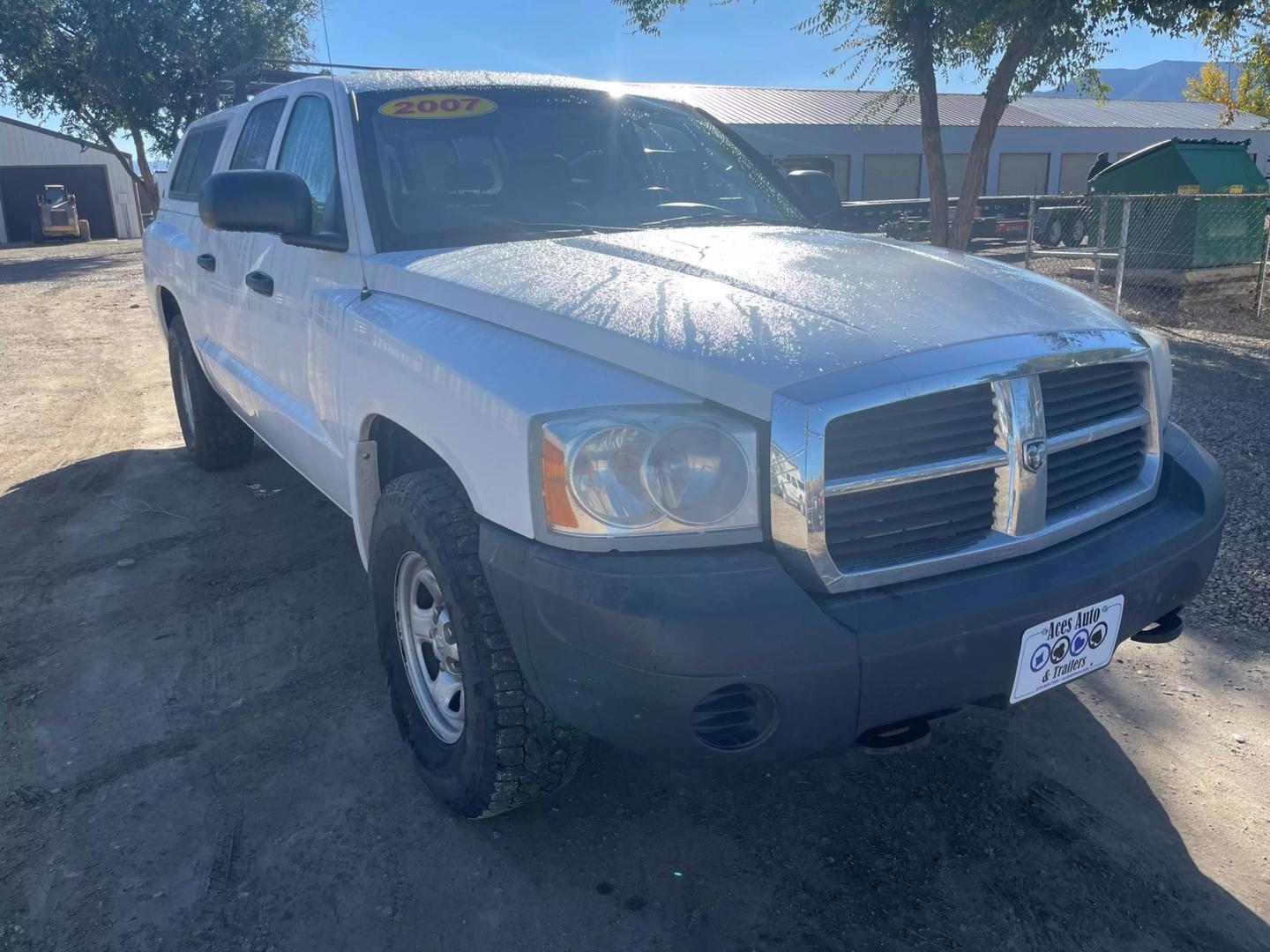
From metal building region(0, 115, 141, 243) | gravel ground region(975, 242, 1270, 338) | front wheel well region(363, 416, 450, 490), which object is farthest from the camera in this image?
metal building region(0, 115, 141, 243)

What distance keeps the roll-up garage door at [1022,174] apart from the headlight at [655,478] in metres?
39.7

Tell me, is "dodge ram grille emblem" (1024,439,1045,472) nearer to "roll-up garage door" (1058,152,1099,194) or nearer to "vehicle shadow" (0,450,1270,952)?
"vehicle shadow" (0,450,1270,952)

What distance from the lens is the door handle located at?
380 centimetres

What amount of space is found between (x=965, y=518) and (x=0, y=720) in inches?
122

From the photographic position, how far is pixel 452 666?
2779mm

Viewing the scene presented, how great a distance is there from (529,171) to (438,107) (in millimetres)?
378

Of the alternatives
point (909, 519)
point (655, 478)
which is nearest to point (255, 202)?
point (655, 478)

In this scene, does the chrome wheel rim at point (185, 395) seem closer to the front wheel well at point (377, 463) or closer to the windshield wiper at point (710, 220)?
the front wheel well at point (377, 463)

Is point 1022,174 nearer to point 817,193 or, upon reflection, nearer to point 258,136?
point 817,193

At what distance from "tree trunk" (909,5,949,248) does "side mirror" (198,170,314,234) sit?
10.4 m

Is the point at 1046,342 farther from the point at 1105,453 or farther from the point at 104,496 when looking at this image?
the point at 104,496

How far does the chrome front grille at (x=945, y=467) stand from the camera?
2.10 meters

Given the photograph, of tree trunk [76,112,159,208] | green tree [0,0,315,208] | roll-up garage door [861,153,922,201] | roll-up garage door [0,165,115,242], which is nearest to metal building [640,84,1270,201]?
roll-up garage door [861,153,922,201]

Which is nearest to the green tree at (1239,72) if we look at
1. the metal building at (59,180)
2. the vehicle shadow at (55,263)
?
the vehicle shadow at (55,263)
